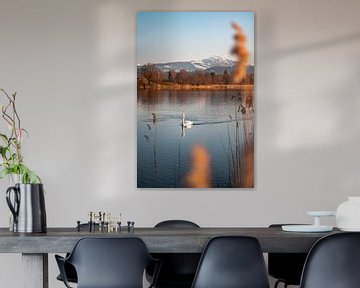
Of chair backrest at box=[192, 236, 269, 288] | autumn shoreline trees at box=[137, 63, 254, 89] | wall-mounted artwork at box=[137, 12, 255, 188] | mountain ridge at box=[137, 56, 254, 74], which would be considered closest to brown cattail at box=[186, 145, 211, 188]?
wall-mounted artwork at box=[137, 12, 255, 188]

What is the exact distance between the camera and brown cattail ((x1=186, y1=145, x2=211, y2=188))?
567 cm

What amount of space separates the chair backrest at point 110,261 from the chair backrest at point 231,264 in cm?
28

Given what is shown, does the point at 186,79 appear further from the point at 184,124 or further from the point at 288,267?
the point at 288,267

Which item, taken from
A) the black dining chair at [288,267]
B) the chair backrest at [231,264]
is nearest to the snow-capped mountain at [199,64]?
the black dining chair at [288,267]

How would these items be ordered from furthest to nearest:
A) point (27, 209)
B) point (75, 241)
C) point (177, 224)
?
point (177, 224) < point (27, 209) < point (75, 241)

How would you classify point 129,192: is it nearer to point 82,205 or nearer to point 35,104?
point 82,205

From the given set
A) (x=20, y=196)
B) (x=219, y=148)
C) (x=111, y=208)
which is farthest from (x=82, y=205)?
(x=20, y=196)

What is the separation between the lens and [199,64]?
5746 mm

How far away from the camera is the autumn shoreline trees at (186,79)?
18.7 ft

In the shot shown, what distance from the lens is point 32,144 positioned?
5668 mm

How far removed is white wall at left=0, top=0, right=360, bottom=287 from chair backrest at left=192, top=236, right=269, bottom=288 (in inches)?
83.8

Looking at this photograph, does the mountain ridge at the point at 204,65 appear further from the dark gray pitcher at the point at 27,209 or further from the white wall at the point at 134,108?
the dark gray pitcher at the point at 27,209

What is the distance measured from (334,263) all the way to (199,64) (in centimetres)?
269

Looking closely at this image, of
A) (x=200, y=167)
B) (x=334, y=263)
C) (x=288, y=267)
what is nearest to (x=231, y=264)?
(x=334, y=263)
